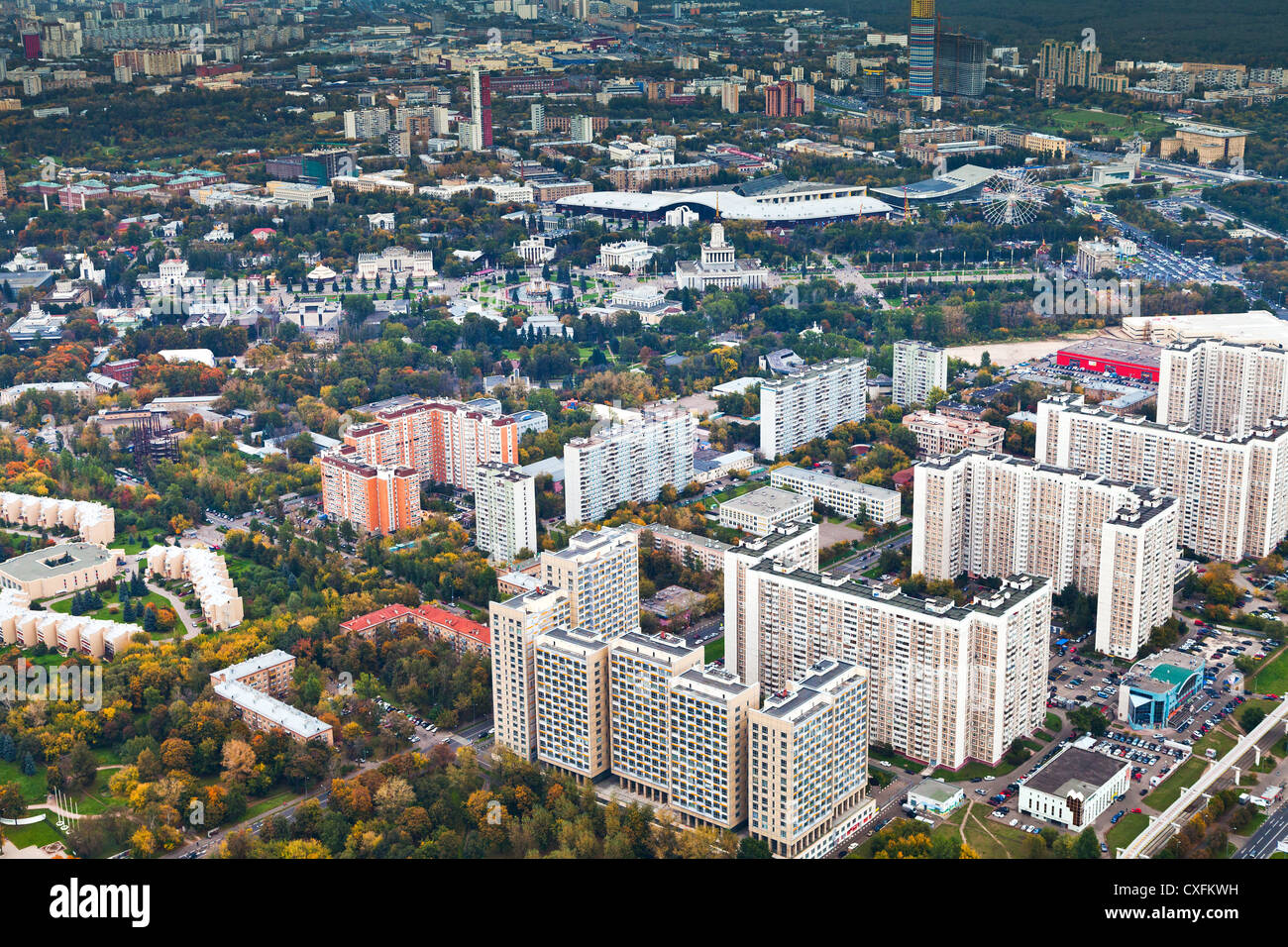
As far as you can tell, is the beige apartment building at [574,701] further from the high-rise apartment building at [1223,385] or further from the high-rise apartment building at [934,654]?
the high-rise apartment building at [1223,385]

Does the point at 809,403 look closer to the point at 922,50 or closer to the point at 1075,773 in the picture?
the point at 1075,773

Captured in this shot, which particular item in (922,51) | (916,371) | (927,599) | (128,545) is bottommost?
(128,545)

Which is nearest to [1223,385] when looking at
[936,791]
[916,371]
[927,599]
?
[916,371]

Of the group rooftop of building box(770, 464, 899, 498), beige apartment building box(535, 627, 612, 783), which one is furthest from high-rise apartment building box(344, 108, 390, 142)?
beige apartment building box(535, 627, 612, 783)

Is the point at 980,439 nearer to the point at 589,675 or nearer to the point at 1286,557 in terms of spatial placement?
the point at 1286,557

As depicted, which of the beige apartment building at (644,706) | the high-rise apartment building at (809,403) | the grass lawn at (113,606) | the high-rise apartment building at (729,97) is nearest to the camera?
the beige apartment building at (644,706)

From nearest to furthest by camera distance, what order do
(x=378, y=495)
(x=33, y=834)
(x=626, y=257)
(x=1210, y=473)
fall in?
(x=33, y=834)
(x=1210, y=473)
(x=378, y=495)
(x=626, y=257)

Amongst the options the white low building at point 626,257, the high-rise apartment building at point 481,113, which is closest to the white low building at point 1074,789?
the white low building at point 626,257
